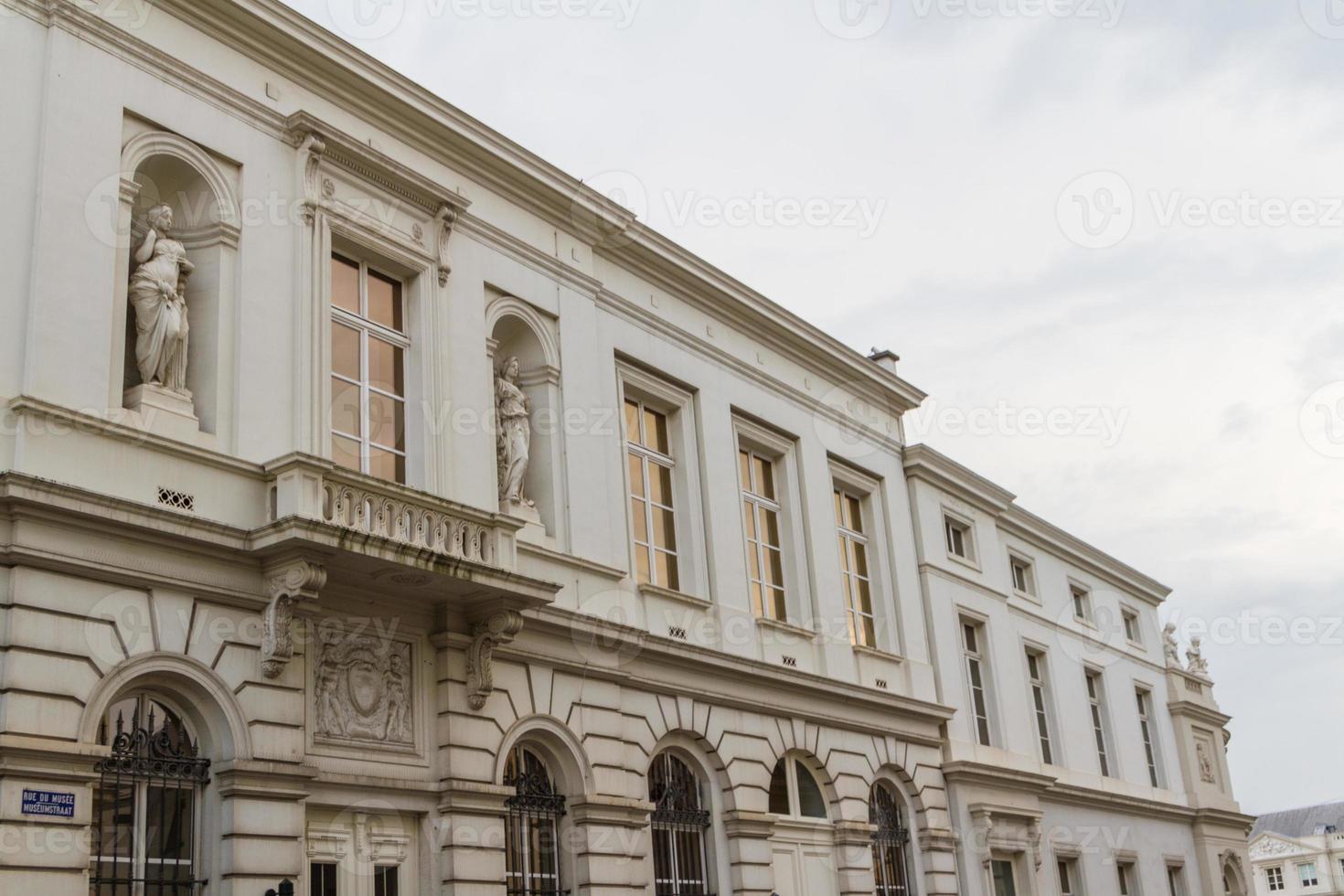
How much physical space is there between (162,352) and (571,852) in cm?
759

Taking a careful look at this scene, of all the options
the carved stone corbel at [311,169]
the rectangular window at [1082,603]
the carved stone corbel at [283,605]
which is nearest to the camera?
the carved stone corbel at [283,605]

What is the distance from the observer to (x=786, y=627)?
73.6ft

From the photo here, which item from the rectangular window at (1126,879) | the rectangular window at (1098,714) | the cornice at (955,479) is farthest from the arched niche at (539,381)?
the rectangular window at (1126,879)

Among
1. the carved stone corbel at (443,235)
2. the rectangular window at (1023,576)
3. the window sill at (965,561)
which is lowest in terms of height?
the window sill at (965,561)

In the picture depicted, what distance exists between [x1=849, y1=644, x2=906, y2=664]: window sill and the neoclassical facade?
166 millimetres

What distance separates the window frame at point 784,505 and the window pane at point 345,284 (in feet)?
Result: 25.1

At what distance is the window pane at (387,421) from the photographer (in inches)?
654

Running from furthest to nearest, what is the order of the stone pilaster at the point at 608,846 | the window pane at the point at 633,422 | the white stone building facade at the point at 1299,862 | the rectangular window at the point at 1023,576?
the white stone building facade at the point at 1299,862 → the rectangular window at the point at 1023,576 → the window pane at the point at 633,422 → the stone pilaster at the point at 608,846

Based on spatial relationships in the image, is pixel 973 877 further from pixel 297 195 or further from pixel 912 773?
pixel 297 195

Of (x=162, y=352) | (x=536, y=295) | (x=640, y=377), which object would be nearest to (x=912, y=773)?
(x=640, y=377)

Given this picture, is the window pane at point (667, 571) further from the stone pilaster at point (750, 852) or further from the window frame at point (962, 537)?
the window frame at point (962, 537)

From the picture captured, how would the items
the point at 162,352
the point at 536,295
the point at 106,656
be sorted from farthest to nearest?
1. the point at 536,295
2. the point at 162,352
3. the point at 106,656

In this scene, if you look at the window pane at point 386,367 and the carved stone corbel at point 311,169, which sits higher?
the carved stone corbel at point 311,169

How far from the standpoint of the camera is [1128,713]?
34.7 metres
